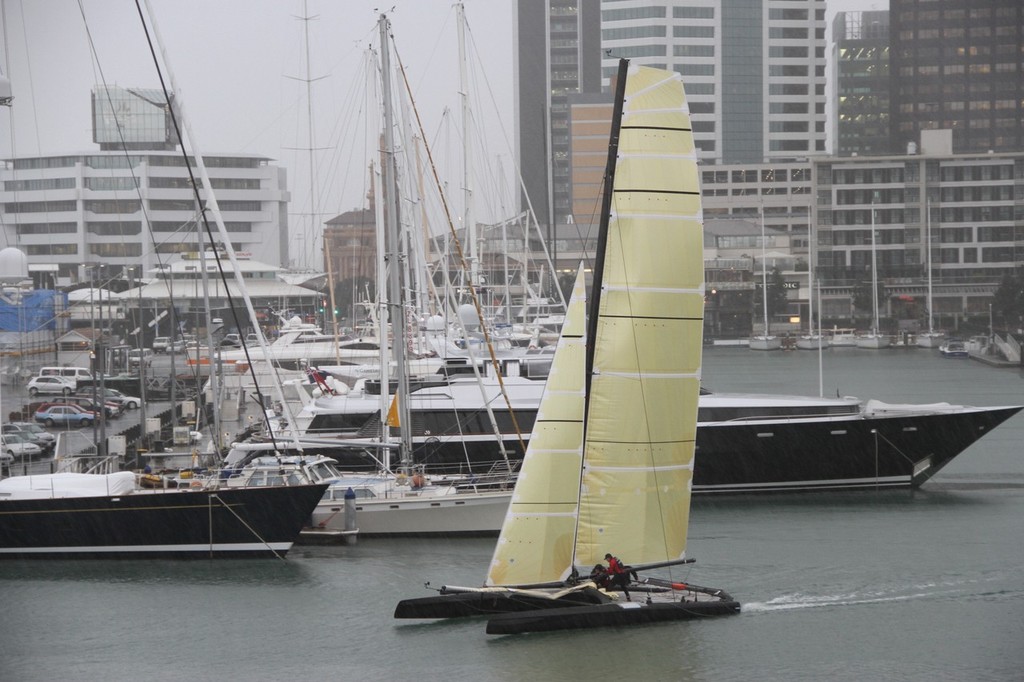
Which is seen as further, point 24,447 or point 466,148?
point 466,148

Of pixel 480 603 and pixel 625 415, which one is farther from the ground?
pixel 625 415

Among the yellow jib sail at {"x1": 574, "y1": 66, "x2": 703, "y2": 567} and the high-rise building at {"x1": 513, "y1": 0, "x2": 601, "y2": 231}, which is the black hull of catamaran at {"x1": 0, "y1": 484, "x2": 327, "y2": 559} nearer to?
the yellow jib sail at {"x1": 574, "y1": 66, "x2": 703, "y2": 567}

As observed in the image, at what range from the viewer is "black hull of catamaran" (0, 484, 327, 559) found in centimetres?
1788

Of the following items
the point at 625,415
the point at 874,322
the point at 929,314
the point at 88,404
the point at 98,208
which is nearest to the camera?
the point at 625,415

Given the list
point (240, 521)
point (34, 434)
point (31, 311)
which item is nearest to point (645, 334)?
point (240, 521)

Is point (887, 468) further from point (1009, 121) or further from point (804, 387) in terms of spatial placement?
point (1009, 121)

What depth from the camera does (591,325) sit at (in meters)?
13.4

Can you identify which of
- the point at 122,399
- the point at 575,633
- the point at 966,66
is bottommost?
the point at 575,633

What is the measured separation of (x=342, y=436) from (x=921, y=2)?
105m

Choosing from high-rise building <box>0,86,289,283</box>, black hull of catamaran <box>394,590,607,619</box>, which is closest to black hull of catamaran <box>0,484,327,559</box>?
black hull of catamaran <box>394,590,607,619</box>

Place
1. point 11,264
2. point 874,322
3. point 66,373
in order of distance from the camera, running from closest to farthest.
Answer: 1. point 11,264
2. point 66,373
3. point 874,322

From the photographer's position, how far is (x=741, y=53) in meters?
110

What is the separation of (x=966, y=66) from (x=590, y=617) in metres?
113

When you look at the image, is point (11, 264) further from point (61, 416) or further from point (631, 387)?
point (631, 387)
